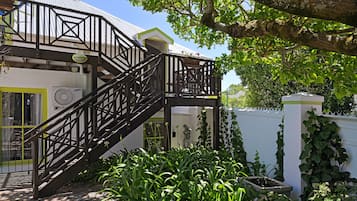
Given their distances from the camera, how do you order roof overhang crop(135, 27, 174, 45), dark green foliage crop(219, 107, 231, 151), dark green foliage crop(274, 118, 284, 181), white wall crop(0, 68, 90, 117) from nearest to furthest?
dark green foliage crop(274, 118, 284, 181) → white wall crop(0, 68, 90, 117) → dark green foliage crop(219, 107, 231, 151) → roof overhang crop(135, 27, 174, 45)

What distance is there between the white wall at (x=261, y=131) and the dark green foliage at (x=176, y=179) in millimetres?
1880

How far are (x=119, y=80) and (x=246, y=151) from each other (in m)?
3.56

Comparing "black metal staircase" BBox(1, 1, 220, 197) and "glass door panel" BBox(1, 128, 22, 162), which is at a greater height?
"black metal staircase" BBox(1, 1, 220, 197)

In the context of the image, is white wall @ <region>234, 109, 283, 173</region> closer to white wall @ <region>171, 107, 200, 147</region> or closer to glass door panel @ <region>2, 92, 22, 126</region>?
white wall @ <region>171, 107, 200, 147</region>

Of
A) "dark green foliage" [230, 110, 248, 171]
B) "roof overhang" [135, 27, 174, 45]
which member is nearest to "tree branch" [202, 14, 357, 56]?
"dark green foliage" [230, 110, 248, 171]

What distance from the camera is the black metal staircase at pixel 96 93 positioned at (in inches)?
232

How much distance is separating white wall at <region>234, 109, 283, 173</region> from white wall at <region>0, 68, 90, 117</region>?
14.5 feet

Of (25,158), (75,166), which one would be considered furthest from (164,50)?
(75,166)

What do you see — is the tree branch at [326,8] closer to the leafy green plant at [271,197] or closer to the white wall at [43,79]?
the leafy green plant at [271,197]

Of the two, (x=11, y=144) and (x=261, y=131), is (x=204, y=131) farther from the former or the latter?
A: (x=11, y=144)

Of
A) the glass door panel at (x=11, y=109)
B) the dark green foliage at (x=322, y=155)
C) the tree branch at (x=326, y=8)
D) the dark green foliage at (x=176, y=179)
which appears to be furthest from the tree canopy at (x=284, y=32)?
the glass door panel at (x=11, y=109)

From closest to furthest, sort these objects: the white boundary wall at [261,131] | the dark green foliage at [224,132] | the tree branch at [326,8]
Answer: the tree branch at [326,8] → the white boundary wall at [261,131] → the dark green foliage at [224,132]

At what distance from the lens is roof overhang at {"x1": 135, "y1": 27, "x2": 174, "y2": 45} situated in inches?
407

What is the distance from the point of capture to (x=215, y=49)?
6379 millimetres
